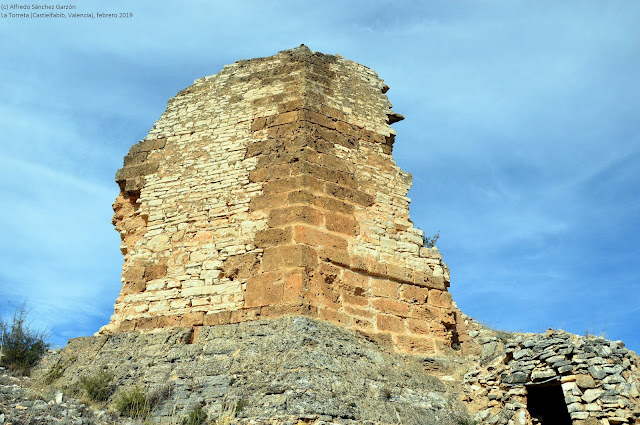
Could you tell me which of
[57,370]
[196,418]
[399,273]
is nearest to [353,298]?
[399,273]

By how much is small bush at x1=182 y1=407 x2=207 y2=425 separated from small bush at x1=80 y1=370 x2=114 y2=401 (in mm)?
1209

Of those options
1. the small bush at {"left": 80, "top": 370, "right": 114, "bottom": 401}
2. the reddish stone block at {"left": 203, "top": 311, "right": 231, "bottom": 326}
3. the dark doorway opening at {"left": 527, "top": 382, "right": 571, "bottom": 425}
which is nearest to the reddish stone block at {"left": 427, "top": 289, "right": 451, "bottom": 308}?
the dark doorway opening at {"left": 527, "top": 382, "right": 571, "bottom": 425}

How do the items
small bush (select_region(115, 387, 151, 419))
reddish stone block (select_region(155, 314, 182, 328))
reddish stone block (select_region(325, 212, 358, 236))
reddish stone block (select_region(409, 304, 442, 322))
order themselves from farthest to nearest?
1. reddish stone block (select_region(409, 304, 442, 322))
2. reddish stone block (select_region(325, 212, 358, 236))
3. reddish stone block (select_region(155, 314, 182, 328))
4. small bush (select_region(115, 387, 151, 419))

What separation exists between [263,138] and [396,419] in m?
4.18

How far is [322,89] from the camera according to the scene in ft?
28.6

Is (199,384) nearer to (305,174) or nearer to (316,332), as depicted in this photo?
(316,332)

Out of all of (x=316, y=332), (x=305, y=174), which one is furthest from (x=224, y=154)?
(x=316, y=332)

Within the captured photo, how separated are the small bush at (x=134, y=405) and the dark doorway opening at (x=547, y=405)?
4.32m

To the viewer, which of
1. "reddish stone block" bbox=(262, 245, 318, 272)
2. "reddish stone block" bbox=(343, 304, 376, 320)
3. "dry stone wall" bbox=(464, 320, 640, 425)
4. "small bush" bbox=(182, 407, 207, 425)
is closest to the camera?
"small bush" bbox=(182, 407, 207, 425)

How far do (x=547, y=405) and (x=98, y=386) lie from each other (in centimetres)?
526

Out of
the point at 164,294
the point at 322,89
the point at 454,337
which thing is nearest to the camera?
the point at 164,294

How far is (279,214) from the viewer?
7426 millimetres

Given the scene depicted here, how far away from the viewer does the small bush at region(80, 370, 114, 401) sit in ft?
20.6

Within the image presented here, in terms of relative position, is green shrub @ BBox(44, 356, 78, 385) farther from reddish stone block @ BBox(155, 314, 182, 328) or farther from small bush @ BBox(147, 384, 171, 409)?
small bush @ BBox(147, 384, 171, 409)
